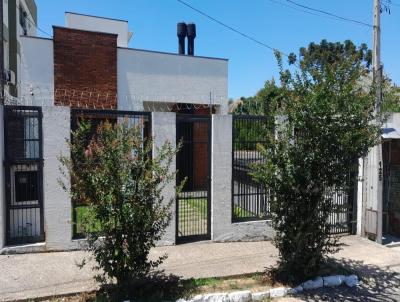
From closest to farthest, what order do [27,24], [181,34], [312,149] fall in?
[312,149]
[181,34]
[27,24]

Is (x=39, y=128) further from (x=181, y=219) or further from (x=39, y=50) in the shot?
(x=39, y=50)

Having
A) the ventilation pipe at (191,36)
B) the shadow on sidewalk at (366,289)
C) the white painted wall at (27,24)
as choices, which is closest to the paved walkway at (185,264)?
the shadow on sidewalk at (366,289)

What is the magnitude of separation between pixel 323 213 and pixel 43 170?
204 inches

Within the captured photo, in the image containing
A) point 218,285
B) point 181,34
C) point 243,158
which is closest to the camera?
point 218,285

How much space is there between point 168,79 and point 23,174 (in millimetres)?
7936

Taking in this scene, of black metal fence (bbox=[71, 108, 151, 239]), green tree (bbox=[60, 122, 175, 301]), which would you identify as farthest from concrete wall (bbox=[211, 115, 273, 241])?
green tree (bbox=[60, 122, 175, 301])

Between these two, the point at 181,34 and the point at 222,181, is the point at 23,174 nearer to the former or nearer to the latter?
the point at 222,181

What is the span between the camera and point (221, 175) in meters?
7.91

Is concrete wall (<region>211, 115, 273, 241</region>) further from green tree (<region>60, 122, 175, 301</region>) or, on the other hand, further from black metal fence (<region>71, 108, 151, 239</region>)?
green tree (<region>60, 122, 175, 301</region>)

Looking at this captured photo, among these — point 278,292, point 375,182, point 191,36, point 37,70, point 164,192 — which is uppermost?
point 191,36

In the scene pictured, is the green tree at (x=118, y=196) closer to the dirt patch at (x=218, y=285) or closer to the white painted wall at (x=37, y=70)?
the dirt patch at (x=218, y=285)

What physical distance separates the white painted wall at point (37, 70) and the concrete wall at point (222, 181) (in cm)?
677

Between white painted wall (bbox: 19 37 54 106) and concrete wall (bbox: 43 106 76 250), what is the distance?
5.36 metres

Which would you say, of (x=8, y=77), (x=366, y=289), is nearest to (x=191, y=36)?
(x=8, y=77)
